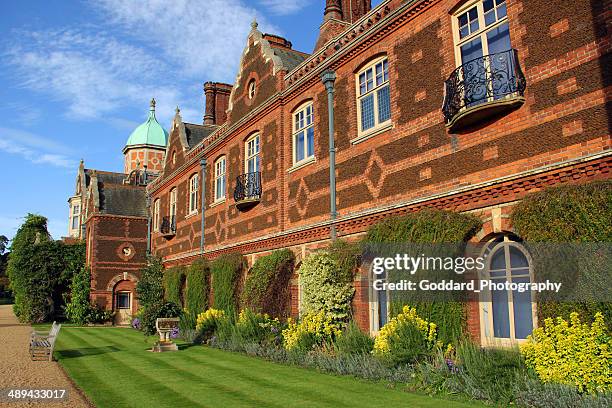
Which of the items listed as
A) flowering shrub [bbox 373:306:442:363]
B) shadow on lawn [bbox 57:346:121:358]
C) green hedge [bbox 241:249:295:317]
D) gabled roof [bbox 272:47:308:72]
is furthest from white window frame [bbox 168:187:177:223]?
flowering shrub [bbox 373:306:442:363]

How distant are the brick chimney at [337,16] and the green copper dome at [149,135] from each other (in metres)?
35.6

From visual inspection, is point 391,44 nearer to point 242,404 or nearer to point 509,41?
point 509,41

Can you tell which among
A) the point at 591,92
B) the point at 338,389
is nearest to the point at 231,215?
the point at 338,389

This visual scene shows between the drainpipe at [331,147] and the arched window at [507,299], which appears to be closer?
the arched window at [507,299]

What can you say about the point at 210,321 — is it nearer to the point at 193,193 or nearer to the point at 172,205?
the point at 193,193

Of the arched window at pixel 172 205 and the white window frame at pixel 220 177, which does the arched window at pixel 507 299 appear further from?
the arched window at pixel 172 205

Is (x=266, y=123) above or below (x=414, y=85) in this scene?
above

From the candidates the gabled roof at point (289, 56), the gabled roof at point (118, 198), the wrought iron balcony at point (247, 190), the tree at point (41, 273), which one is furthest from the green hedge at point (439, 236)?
the tree at point (41, 273)

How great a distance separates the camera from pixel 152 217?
111 ft

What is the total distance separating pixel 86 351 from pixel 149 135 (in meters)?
37.2

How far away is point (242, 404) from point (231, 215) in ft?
45.2

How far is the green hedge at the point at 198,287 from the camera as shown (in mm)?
22359

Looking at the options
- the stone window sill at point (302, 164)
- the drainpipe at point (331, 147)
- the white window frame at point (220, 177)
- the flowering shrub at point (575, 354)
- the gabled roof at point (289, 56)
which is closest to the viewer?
the flowering shrub at point (575, 354)

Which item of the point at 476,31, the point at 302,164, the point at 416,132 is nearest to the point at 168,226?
the point at 302,164
